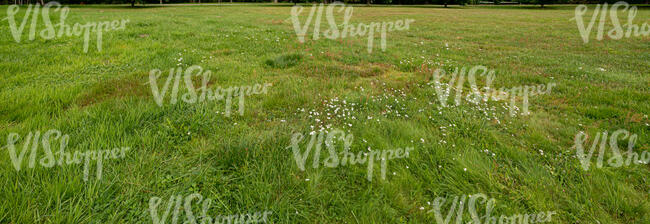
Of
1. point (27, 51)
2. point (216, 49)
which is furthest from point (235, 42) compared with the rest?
point (27, 51)

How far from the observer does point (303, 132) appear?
370 centimetres

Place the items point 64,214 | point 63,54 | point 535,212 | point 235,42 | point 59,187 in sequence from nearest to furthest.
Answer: point 64,214 < point 59,187 < point 535,212 < point 63,54 < point 235,42

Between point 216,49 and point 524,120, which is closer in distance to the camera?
point 524,120

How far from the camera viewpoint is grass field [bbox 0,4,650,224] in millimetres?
2314

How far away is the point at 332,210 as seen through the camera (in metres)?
2.39

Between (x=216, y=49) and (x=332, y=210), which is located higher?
(x=216, y=49)

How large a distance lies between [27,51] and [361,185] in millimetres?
10311

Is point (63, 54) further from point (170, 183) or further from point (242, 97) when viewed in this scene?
point (170, 183)

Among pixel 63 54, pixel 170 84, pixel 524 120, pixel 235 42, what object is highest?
pixel 235 42

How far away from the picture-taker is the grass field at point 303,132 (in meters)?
2.31

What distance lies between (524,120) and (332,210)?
3.97 metres

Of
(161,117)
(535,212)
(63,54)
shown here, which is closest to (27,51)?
(63,54)

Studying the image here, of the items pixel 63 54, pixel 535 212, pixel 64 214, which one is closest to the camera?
pixel 64 214

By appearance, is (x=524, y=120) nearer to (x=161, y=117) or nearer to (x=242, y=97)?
(x=242, y=97)
